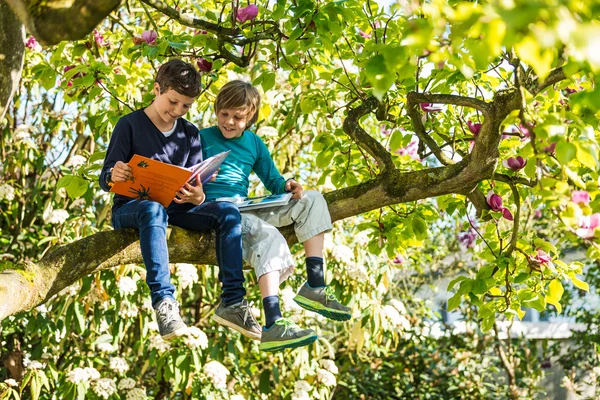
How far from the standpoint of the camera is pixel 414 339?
304 inches

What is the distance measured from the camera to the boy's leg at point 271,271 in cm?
292

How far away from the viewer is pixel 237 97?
127 inches

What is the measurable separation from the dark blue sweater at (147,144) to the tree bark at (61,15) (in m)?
1.11

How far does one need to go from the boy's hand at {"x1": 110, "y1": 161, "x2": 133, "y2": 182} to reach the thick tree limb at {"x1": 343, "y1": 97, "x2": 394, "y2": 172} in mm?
1029

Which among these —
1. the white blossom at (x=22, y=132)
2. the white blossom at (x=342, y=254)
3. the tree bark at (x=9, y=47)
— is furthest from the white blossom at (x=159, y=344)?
the tree bark at (x=9, y=47)

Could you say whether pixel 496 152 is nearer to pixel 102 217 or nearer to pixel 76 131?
pixel 102 217

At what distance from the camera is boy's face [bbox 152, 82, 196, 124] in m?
3.08

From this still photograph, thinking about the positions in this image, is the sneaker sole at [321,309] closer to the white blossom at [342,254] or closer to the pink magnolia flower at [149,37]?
the pink magnolia flower at [149,37]

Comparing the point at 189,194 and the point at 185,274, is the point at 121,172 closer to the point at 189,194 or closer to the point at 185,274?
the point at 189,194

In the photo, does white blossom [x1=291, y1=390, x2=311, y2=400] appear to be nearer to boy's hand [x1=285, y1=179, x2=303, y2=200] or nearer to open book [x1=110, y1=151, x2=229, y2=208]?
boy's hand [x1=285, y1=179, x2=303, y2=200]

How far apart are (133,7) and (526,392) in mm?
4844

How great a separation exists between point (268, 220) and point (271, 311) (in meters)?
0.43

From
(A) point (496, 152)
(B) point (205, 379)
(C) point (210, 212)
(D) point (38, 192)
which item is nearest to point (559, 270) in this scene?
(A) point (496, 152)

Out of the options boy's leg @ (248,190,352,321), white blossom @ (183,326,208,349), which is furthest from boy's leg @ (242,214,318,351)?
white blossom @ (183,326,208,349)
